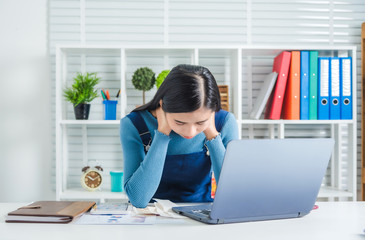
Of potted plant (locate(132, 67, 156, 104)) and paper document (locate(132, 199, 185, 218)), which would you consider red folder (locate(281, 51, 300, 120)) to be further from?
paper document (locate(132, 199, 185, 218))

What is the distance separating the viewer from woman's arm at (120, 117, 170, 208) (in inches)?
56.0

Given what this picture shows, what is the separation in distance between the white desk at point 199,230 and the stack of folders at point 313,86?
136cm

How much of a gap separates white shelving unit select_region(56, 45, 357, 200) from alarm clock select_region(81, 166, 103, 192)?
47 mm

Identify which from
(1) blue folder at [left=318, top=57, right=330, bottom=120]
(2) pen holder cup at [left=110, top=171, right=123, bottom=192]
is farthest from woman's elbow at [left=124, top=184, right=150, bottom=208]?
(1) blue folder at [left=318, top=57, right=330, bottom=120]

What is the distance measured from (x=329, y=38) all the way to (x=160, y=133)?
6.20 ft

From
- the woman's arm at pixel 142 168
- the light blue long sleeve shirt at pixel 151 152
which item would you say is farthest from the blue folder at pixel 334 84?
the woman's arm at pixel 142 168

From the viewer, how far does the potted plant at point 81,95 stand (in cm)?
252

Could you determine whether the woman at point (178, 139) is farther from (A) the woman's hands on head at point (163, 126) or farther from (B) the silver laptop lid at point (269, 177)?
(B) the silver laptop lid at point (269, 177)

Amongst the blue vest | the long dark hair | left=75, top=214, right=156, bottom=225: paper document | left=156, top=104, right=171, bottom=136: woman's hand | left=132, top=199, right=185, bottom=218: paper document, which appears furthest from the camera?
the blue vest

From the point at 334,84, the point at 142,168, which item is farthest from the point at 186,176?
the point at 334,84

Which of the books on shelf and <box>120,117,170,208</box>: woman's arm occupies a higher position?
the books on shelf

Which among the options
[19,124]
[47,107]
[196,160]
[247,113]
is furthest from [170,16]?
[196,160]

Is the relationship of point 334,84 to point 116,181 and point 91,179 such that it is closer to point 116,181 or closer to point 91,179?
point 116,181

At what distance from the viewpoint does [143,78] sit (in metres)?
2.54
